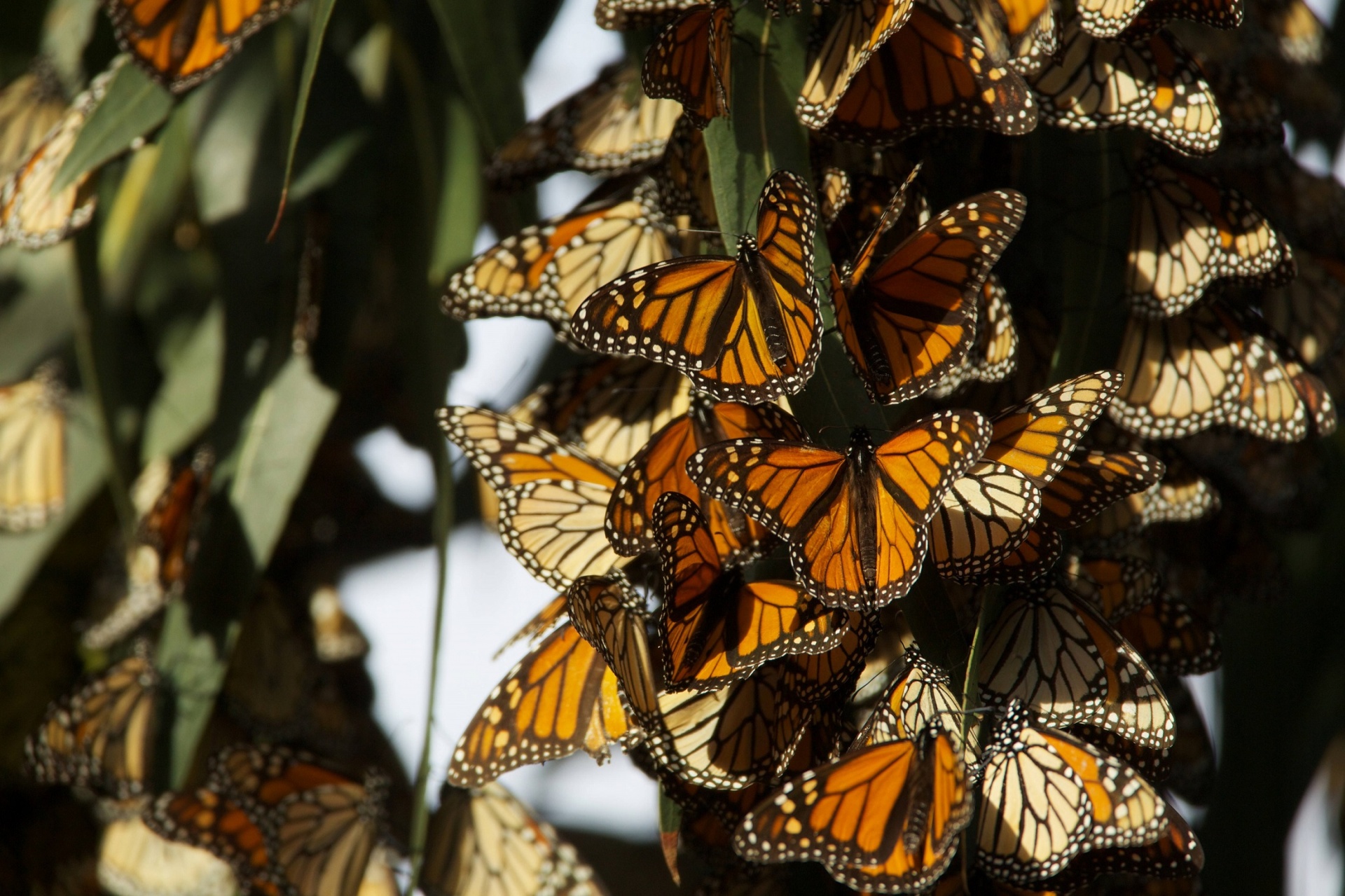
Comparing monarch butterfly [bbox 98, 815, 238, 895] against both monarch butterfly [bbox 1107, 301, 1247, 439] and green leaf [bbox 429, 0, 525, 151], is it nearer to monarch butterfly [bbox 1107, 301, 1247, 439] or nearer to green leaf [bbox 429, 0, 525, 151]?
green leaf [bbox 429, 0, 525, 151]

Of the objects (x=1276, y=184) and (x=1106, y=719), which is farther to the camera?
(x=1276, y=184)

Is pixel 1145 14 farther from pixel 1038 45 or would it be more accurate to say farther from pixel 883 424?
pixel 883 424

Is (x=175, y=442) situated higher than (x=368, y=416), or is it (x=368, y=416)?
(x=368, y=416)

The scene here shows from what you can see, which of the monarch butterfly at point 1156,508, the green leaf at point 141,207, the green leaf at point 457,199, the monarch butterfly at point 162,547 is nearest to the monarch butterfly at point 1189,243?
the monarch butterfly at point 1156,508

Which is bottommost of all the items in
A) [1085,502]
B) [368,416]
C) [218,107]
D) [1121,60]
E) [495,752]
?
[495,752]

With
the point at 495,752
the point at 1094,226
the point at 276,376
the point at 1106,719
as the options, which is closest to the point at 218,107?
the point at 276,376

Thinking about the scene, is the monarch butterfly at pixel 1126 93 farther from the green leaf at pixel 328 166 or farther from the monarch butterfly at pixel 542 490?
the green leaf at pixel 328 166

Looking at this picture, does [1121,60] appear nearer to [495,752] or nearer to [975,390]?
[975,390]
